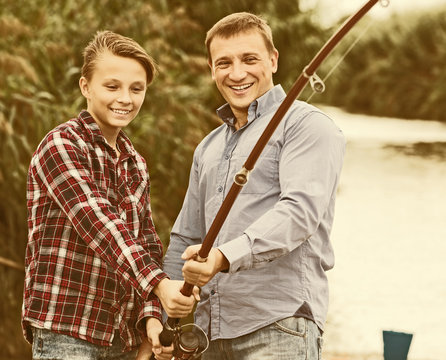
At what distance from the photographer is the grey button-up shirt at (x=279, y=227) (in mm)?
2066

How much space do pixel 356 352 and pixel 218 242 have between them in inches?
194

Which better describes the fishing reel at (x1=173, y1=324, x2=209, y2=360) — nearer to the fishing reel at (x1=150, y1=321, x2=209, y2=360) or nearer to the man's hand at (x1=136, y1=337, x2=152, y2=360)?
the fishing reel at (x1=150, y1=321, x2=209, y2=360)

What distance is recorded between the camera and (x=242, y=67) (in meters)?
2.38

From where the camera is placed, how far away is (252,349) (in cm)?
218

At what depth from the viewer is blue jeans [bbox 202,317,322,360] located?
2137mm

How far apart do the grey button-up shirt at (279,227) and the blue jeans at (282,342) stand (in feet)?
0.07

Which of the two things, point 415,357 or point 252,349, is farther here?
point 415,357

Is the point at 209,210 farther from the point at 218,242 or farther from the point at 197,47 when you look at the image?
the point at 197,47

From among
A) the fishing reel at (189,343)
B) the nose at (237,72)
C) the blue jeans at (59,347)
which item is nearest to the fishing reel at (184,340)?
the fishing reel at (189,343)

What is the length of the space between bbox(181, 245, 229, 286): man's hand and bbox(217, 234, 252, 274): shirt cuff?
0.01 m

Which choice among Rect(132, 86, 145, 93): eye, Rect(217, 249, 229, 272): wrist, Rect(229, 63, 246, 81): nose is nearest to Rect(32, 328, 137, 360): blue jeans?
Rect(217, 249, 229, 272): wrist

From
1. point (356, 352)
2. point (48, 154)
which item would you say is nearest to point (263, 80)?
point (48, 154)

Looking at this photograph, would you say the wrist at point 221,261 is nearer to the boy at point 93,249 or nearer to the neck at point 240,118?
the boy at point 93,249

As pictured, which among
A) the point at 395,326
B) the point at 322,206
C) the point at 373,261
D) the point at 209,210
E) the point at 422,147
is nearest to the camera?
the point at 322,206
